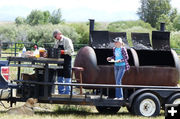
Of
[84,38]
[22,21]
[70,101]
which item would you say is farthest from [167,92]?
[22,21]

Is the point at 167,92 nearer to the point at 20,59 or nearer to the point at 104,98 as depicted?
the point at 104,98

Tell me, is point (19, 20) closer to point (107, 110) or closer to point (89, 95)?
point (107, 110)

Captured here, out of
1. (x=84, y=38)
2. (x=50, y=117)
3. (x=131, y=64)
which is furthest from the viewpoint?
(x=84, y=38)

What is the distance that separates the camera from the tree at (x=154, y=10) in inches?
5103

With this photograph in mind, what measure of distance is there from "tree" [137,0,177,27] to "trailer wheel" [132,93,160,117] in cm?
11755

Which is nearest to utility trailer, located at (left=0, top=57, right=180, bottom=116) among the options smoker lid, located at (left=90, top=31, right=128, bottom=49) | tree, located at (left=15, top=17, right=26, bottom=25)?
smoker lid, located at (left=90, top=31, right=128, bottom=49)

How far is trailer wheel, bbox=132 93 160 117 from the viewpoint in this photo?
1148 cm

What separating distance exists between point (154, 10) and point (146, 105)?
121 metres

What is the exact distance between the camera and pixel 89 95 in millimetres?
11695

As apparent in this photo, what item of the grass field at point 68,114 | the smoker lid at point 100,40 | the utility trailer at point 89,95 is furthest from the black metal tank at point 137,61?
the grass field at point 68,114

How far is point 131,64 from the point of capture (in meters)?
12.3

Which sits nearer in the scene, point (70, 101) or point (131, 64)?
point (70, 101)

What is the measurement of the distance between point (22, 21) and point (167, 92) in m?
107

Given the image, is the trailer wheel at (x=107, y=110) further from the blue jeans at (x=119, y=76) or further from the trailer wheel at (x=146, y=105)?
the trailer wheel at (x=146, y=105)
